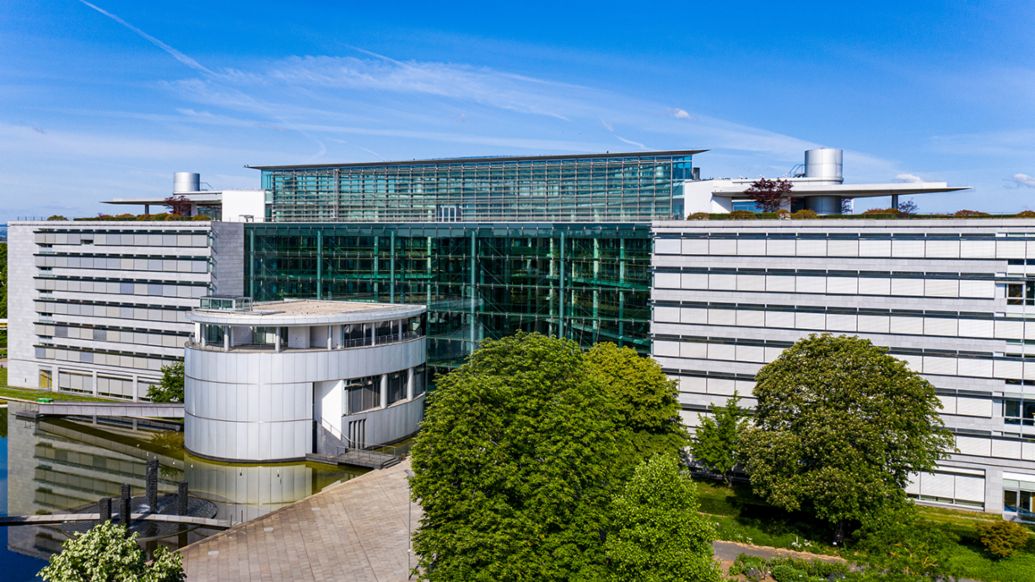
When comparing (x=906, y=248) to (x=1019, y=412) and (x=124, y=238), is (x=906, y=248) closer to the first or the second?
(x=1019, y=412)

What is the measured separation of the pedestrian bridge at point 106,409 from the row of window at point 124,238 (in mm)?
14136

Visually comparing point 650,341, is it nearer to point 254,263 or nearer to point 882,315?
point 882,315

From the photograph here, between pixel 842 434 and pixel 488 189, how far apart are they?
39580 mm

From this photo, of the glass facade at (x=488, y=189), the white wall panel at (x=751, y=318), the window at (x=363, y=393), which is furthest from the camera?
the glass facade at (x=488, y=189)

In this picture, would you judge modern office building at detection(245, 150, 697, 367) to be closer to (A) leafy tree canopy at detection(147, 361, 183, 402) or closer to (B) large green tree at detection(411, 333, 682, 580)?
(A) leafy tree canopy at detection(147, 361, 183, 402)

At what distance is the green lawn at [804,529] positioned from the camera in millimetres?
35406

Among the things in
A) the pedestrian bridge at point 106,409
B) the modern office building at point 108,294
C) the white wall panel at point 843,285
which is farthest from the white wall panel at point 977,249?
the modern office building at point 108,294

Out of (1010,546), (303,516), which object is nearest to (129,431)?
(303,516)

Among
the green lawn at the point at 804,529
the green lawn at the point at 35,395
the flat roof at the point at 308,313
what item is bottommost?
the green lawn at the point at 804,529

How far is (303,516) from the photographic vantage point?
41562 mm

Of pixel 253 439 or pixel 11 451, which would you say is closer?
Result: pixel 253 439

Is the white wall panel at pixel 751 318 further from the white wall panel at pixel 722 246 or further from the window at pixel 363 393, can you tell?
the window at pixel 363 393

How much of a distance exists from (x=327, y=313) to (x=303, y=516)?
1648 centimetres

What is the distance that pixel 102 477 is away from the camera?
50.3m
